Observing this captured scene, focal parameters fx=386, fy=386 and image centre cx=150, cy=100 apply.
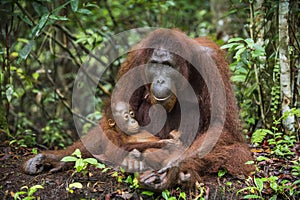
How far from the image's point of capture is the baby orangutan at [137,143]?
8.28 ft

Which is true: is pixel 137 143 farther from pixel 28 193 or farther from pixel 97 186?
pixel 28 193

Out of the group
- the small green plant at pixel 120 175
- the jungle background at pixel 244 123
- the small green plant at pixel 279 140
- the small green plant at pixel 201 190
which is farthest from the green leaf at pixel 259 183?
the small green plant at pixel 120 175

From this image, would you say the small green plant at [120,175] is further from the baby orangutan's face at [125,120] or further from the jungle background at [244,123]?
the baby orangutan's face at [125,120]

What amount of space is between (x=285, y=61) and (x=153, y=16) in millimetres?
3558

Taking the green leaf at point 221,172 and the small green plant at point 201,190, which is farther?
the green leaf at point 221,172

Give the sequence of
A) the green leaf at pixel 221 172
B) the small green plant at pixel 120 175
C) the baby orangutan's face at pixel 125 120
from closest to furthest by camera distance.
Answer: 1. the small green plant at pixel 120 175
2. the green leaf at pixel 221 172
3. the baby orangutan's face at pixel 125 120

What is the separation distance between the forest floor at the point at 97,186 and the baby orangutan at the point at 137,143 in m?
0.15

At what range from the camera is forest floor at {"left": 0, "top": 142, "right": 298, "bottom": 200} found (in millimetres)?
2361

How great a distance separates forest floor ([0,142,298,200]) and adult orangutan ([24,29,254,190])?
0.32 feet

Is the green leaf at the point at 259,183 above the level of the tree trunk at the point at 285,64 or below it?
below

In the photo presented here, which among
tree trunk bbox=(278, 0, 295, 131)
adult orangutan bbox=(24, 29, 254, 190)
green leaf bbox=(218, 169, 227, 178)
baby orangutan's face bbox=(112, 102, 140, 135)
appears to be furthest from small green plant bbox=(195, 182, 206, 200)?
tree trunk bbox=(278, 0, 295, 131)

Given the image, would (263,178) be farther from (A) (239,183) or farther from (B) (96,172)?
(B) (96,172)

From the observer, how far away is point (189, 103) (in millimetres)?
2916

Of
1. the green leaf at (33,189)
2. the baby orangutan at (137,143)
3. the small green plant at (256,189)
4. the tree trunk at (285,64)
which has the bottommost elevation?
the small green plant at (256,189)
